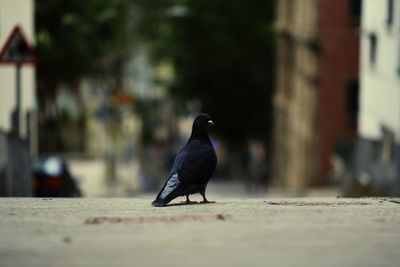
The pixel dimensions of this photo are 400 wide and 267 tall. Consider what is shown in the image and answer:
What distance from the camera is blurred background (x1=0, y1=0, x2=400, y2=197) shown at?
28.8 meters

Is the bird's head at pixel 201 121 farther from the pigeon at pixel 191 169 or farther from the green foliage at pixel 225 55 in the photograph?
the green foliage at pixel 225 55

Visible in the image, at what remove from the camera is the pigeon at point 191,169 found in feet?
38.3

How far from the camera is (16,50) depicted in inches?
723

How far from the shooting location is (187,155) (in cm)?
1188

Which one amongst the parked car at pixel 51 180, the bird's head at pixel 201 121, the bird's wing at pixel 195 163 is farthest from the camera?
the parked car at pixel 51 180

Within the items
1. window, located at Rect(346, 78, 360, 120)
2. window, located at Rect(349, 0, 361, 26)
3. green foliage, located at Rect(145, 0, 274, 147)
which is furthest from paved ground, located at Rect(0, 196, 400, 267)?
green foliage, located at Rect(145, 0, 274, 147)

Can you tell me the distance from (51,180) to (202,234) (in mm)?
15202

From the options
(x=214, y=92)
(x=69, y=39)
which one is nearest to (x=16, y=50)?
(x=69, y=39)

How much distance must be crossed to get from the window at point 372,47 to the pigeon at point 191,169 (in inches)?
1018

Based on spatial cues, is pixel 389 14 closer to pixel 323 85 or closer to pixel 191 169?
pixel 323 85

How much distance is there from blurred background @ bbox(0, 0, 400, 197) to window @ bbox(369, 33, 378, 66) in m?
0.04

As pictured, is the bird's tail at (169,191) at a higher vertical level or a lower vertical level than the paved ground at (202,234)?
higher

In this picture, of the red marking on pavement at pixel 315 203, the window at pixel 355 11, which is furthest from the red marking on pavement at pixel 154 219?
the window at pixel 355 11

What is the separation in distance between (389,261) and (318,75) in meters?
40.4
